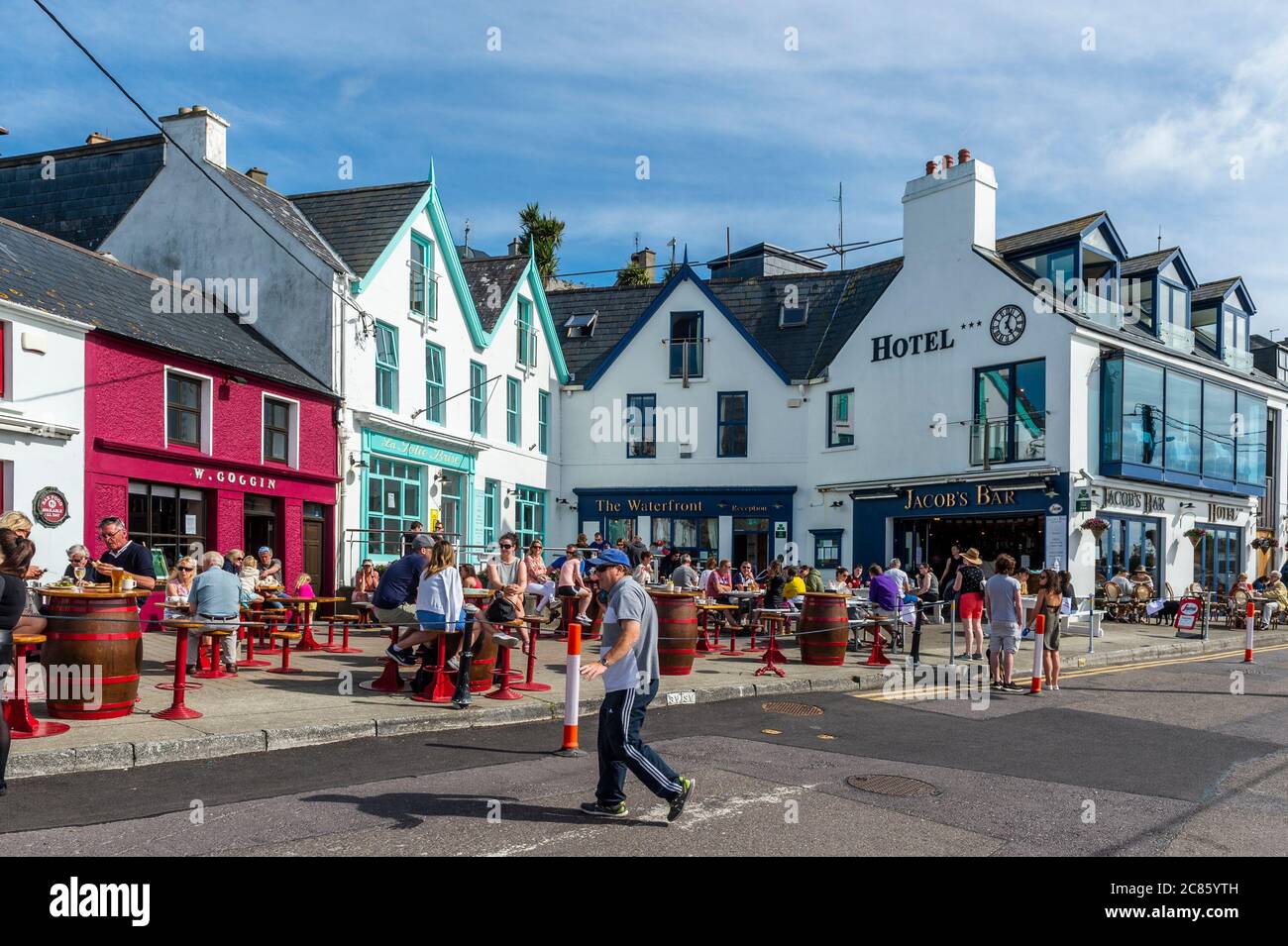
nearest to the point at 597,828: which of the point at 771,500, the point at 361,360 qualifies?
the point at 361,360

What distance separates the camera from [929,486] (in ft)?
89.4

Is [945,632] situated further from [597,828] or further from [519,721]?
[597,828]

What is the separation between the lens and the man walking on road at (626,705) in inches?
247

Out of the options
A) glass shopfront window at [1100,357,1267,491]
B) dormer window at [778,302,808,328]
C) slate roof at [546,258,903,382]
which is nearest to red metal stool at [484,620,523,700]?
glass shopfront window at [1100,357,1267,491]

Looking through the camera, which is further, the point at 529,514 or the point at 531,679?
the point at 529,514

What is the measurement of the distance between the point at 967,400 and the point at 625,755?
22318 millimetres

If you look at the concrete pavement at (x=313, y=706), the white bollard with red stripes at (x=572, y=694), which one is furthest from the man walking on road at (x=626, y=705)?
the concrete pavement at (x=313, y=706)

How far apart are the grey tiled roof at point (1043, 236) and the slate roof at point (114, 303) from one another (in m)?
17.1

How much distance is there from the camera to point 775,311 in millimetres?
32094

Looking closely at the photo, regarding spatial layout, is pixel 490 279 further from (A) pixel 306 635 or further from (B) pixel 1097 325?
(A) pixel 306 635

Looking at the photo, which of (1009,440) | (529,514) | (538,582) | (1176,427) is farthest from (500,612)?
(1176,427)

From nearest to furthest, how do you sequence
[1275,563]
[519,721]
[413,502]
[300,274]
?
[519,721]
[300,274]
[413,502]
[1275,563]

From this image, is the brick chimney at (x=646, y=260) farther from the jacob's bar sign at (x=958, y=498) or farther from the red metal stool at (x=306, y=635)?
the red metal stool at (x=306, y=635)
